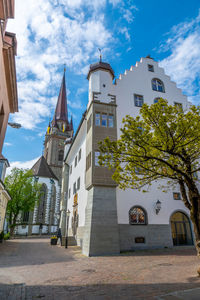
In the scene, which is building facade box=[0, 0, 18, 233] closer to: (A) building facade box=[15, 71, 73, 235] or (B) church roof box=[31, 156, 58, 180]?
(A) building facade box=[15, 71, 73, 235]

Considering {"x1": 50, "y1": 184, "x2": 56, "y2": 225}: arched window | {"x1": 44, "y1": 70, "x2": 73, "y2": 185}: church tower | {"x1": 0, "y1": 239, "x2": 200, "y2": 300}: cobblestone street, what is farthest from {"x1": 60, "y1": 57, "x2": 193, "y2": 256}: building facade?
{"x1": 44, "y1": 70, "x2": 73, "y2": 185}: church tower

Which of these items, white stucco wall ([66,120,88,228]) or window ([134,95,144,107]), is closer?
white stucco wall ([66,120,88,228])

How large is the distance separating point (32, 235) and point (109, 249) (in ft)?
130

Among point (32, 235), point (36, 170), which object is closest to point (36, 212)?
point (32, 235)

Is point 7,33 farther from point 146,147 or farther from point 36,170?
point 36,170

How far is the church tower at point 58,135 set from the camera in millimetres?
66750

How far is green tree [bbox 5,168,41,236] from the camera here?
1458 inches

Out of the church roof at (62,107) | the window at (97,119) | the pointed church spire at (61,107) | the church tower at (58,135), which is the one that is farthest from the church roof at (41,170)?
the window at (97,119)

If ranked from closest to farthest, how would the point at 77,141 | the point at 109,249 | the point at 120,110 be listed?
the point at 109,249 → the point at 120,110 → the point at 77,141

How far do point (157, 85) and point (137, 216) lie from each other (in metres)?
13.4

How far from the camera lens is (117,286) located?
241 inches

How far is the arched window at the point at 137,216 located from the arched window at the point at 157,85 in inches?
480

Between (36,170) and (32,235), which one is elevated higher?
(36,170)

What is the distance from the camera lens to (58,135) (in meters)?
71.7
